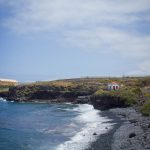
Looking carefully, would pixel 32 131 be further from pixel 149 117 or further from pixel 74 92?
pixel 74 92

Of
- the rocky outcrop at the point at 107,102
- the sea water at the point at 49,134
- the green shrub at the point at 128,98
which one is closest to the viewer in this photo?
the sea water at the point at 49,134

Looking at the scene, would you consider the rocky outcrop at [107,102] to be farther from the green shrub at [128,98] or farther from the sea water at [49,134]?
the sea water at [49,134]

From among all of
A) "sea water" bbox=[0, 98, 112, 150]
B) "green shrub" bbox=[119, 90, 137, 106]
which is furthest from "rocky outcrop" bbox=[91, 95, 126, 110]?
"sea water" bbox=[0, 98, 112, 150]

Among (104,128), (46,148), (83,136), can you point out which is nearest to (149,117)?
(104,128)

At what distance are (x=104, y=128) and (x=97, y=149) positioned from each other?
19040 mm

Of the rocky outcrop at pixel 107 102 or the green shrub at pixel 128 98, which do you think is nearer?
the green shrub at pixel 128 98

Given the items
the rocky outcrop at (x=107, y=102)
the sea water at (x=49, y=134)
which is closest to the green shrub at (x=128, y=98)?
the rocky outcrop at (x=107, y=102)

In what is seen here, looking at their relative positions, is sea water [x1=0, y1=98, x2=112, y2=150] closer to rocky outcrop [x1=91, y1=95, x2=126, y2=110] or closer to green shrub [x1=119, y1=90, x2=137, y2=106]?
green shrub [x1=119, y1=90, x2=137, y2=106]

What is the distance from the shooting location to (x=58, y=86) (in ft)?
503

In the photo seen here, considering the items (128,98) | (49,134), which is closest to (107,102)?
(128,98)

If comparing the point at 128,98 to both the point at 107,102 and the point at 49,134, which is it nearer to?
the point at 107,102

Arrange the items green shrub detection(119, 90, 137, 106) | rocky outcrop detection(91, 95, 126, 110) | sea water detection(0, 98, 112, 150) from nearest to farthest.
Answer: sea water detection(0, 98, 112, 150), green shrub detection(119, 90, 137, 106), rocky outcrop detection(91, 95, 126, 110)

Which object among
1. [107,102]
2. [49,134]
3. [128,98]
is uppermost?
[128,98]

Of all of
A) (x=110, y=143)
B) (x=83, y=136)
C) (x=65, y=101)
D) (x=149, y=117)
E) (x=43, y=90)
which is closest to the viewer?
(x=110, y=143)
